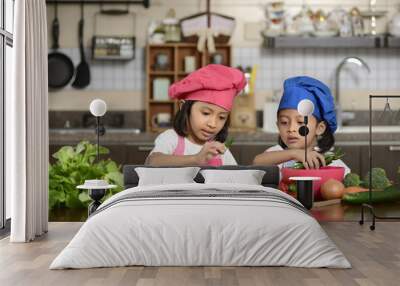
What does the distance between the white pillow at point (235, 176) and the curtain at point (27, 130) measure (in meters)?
1.24

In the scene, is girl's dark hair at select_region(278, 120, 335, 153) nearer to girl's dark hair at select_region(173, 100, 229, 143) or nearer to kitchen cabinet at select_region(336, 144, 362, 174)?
girl's dark hair at select_region(173, 100, 229, 143)

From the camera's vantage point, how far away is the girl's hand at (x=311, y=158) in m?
6.25

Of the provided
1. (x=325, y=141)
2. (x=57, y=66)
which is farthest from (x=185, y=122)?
(x=57, y=66)

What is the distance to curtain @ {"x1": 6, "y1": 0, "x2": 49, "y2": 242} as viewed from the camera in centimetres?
539

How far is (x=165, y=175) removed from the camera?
5949 millimetres

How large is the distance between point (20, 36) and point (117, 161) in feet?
7.69

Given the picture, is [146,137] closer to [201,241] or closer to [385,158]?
[385,158]

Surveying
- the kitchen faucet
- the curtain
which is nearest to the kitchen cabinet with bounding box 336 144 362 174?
the kitchen faucet

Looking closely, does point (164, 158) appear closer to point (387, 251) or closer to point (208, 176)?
point (208, 176)

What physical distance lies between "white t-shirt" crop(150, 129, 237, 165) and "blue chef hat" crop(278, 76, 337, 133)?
653mm

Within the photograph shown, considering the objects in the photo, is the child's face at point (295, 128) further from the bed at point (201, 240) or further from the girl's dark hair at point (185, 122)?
the bed at point (201, 240)

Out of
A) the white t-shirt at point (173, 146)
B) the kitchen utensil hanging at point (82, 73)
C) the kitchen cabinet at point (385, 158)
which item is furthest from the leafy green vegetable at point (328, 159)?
the kitchen utensil hanging at point (82, 73)

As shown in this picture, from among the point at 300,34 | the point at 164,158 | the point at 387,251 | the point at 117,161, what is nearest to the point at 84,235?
the point at 387,251

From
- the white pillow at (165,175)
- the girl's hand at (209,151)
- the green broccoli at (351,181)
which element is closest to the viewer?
the green broccoli at (351,181)
